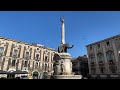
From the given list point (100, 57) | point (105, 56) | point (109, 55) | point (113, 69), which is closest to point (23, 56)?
point (100, 57)

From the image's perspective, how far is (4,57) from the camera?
28406 mm

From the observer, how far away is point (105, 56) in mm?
30531

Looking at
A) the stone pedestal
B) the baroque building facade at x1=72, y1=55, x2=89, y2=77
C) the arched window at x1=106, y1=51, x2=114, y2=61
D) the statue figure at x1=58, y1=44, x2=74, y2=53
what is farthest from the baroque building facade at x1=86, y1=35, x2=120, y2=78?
the stone pedestal

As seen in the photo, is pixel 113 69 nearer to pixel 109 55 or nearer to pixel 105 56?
pixel 109 55

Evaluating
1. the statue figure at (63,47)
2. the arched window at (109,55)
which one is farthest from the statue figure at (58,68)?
the arched window at (109,55)

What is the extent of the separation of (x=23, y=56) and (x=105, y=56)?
22.2 m

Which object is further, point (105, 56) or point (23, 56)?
point (23, 56)

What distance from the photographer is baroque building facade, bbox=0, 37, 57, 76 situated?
2873 centimetres

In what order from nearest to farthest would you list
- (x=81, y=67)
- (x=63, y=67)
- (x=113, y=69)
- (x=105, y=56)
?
(x=63, y=67) < (x=113, y=69) < (x=105, y=56) < (x=81, y=67)

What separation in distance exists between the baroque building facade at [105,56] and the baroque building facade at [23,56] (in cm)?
1372

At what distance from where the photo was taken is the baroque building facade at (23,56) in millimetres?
28734

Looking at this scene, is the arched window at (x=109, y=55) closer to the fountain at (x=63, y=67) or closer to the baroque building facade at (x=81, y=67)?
the baroque building facade at (x=81, y=67)
